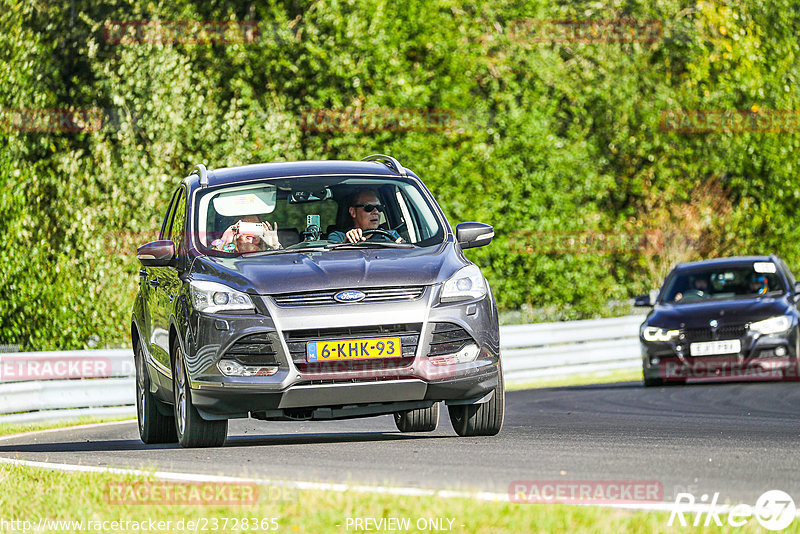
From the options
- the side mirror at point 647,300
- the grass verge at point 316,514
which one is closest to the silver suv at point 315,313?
the grass verge at point 316,514

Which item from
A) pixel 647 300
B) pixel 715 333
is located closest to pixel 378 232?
pixel 715 333

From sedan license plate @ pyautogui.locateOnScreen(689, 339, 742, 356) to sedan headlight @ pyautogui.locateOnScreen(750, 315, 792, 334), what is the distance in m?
0.27

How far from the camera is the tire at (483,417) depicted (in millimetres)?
9484

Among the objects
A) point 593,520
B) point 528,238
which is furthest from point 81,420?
point 528,238

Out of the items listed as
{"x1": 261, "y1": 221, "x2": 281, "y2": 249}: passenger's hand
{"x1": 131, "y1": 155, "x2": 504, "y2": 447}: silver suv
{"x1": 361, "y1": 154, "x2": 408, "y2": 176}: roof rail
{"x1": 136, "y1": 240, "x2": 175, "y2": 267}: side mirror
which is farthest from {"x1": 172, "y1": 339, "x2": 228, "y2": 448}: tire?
{"x1": 361, "y1": 154, "x2": 408, "y2": 176}: roof rail

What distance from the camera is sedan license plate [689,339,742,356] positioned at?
17016 millimetres

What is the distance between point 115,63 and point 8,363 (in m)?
11.5

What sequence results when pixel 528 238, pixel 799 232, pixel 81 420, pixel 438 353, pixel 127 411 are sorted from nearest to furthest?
pixel 438 353
pixel 81 420
pixel 127 411
pixel 528 238
pixel 799 232

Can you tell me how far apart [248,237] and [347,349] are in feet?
4.74

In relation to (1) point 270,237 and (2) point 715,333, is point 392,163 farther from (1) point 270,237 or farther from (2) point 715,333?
(2) point 715,333

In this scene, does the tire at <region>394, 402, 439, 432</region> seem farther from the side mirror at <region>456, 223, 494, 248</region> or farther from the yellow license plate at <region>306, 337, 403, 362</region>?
the yellow license plate at <region>306, 337, 403, 362</region>

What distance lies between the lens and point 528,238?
3166cm

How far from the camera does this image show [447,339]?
8727 mm

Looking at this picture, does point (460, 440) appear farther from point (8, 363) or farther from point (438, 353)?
point (8, 363)
